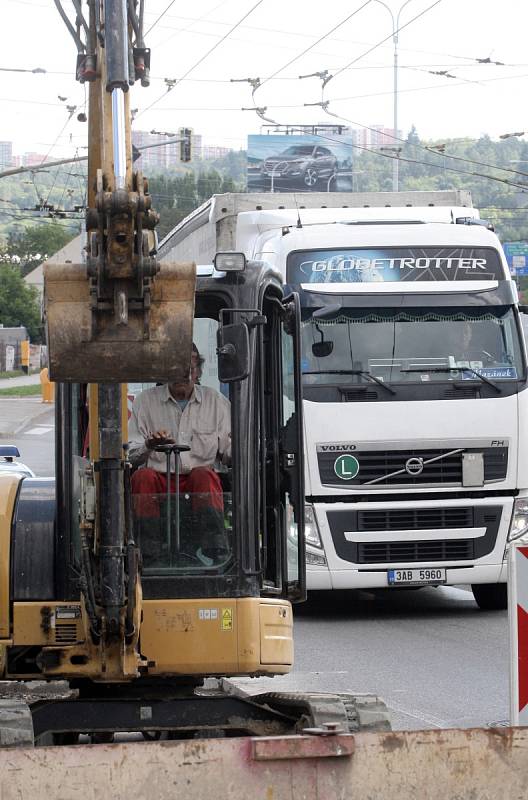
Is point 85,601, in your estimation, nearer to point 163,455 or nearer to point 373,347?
point 163,455

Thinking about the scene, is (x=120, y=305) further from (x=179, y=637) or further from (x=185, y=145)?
(x=185, y=145)

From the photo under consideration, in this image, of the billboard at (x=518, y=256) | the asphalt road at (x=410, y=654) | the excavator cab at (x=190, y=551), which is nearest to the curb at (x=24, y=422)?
the billboard at (x=518, y=256)

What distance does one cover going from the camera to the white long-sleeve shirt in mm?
7121

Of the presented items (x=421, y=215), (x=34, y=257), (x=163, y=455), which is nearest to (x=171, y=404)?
(x=163, y=455)

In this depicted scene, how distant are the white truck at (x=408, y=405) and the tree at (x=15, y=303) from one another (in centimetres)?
8015

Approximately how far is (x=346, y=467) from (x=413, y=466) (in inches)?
24.8

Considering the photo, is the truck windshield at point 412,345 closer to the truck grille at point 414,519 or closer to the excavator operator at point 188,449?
the truck grille at point 414,519

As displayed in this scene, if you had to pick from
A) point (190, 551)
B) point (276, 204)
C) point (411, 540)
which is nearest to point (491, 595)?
point (411, 540)

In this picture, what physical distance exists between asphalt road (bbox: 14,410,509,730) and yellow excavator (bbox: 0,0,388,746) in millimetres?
2333

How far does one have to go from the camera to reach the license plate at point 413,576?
13.8 m

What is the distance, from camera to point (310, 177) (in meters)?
100

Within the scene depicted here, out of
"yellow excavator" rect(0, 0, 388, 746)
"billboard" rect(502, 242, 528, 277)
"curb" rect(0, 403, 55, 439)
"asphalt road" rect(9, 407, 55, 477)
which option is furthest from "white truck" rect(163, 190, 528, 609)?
"billboard" rect(502, 242, 528, 277)

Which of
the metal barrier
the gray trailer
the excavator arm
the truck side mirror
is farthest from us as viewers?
the gray trailer

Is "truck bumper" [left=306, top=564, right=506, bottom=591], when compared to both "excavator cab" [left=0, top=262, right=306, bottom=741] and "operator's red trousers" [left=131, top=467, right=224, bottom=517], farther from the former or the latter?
"operator's red trousers" [left=131, top=467, right=224, bottom=517]
